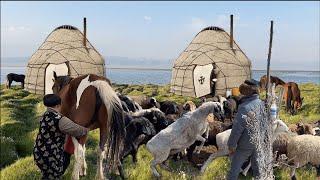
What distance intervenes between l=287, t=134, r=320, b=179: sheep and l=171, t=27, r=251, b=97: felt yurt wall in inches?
397

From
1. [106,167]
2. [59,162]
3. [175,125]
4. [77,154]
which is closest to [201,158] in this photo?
[175,125]

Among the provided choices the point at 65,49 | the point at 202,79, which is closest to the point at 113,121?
the point at 65,49

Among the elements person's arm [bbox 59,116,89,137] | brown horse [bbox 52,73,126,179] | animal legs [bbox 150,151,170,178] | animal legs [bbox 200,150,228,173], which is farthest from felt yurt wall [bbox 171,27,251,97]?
person's arm [bbox 59,116,89,137]

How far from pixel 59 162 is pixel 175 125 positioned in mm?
2505

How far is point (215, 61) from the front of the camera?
60.1ft

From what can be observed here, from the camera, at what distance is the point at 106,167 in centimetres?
838

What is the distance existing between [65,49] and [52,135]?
8.93 metres

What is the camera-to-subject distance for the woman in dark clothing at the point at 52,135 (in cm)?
660

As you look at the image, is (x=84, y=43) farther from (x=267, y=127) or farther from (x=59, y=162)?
(x=267, y=127)

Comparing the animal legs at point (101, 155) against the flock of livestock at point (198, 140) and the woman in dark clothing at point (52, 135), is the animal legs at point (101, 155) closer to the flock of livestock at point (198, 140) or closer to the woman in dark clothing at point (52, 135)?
the flock of livestock at point (198, 140)

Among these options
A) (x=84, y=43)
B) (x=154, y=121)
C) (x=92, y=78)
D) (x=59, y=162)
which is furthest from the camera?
(x=84, y=43)

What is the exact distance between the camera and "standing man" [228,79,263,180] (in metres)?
6.80

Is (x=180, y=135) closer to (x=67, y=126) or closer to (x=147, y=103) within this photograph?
(x=67, y=126)

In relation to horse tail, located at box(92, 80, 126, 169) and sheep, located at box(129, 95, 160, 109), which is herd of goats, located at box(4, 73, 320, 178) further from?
sheep, located at box(129, 95, 160, 109)
